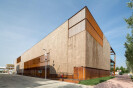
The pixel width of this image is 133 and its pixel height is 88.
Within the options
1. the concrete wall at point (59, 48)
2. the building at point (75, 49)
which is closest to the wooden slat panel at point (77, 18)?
the building at point (75, 49)

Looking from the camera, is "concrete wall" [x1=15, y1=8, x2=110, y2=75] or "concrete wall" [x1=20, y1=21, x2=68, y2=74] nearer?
"concrete wall" [x1=15, y1=8, x2=110, y2=75]

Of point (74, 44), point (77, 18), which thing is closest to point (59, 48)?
point (74, 44)

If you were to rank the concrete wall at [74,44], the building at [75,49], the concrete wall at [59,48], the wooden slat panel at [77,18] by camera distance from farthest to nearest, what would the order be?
the concrete wall at [59,48] < the wooden slat panel at [77,18] < the concrete wall at [74,44] < the building at [75,49]

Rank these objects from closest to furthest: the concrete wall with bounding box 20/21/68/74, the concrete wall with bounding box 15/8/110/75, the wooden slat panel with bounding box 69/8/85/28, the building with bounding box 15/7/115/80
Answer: the building with bounding box 15/7/115/80 → the concrete wall with bounding box 15/8/110/75 → the wooden slat panel with bounding box 69/8/85/28 → the concrete wall with bounding box 20/21/68/74

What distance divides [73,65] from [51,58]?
1297 centimetres

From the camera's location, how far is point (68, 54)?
3020 centimetres

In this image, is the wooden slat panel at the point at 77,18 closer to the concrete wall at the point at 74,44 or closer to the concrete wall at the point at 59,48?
the concrete wall at the point at 74,44

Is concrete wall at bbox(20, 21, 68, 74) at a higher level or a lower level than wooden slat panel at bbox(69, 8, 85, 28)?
lower

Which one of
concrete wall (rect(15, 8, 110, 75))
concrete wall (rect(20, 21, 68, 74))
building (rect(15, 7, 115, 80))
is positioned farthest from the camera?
concrete wall (rect(20, 21, 68, 74))

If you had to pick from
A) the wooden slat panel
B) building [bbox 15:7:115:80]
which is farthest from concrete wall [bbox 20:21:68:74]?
the wooden slat panel

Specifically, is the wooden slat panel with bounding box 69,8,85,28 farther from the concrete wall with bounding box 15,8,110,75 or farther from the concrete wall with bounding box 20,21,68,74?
the concrete wall with bounding box 20,21,68,74

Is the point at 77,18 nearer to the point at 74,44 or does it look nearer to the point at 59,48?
the point at 74,44

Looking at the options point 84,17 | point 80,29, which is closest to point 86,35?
point 80,29

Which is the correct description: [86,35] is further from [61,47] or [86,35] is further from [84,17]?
[61,47]
